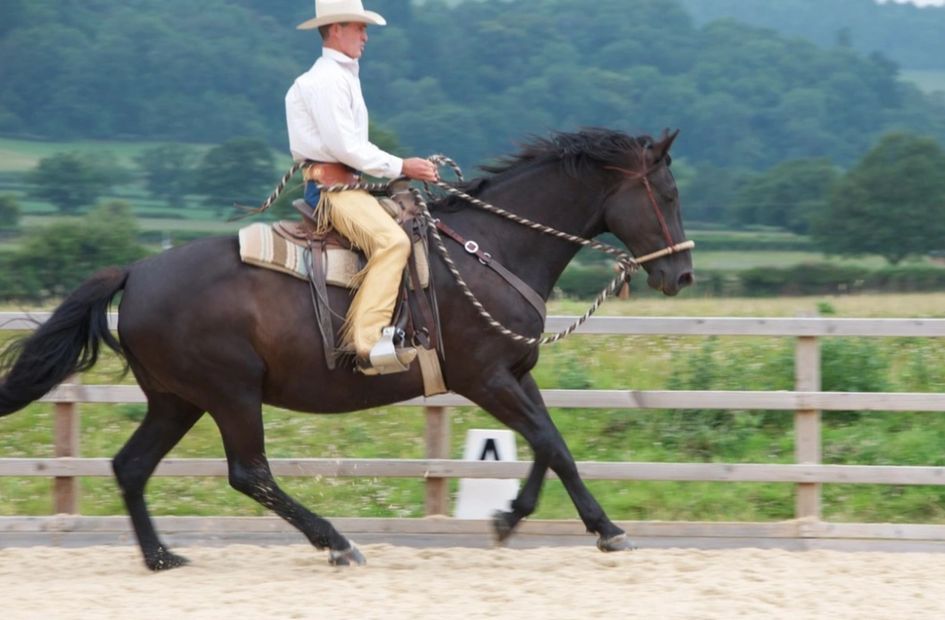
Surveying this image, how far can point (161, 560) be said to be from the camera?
6.33m

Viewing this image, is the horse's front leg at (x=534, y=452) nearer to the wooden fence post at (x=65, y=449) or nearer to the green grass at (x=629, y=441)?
the green grass at (x=629, y=441)

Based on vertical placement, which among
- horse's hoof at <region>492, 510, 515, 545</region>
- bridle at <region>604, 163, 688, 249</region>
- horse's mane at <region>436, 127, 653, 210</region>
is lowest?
horse's hoof at <region>492, 510, 515, 545</region>

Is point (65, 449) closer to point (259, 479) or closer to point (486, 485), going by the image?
point (259, 479)

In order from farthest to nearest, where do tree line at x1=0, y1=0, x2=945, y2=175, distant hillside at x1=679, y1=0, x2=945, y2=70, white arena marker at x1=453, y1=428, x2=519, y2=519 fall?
1. distant hillside at x1=679, y1=0, x2=945, y2=70
2. tree line at x1=0, y1=0, x2=945, y2=175
3. white arena marker at x1=453, y1=428, x2=519, y2=519

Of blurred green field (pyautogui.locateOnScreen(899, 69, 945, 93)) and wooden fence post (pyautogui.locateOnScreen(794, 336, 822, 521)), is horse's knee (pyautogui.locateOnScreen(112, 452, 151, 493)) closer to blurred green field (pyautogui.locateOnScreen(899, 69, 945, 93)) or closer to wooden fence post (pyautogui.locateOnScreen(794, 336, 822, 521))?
wooden fence post (pyautogui.locateOnScreen(794, 336, 822, 521))

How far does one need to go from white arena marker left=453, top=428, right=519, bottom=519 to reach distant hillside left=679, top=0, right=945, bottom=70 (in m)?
66.8

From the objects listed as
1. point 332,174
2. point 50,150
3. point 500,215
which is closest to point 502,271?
point 500,215

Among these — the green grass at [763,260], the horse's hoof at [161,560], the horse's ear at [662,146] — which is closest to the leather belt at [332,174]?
the horse's ear at [662,146]

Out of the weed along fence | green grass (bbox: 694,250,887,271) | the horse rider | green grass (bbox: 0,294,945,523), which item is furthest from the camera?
green grass (bbox: 694,250,887,271)

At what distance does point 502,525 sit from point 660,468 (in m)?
1.11

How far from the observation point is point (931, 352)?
33.2ft

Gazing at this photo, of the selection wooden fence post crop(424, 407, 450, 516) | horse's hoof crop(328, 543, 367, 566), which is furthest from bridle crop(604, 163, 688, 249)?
horse's hoof crop(328, 543, 367, 566)

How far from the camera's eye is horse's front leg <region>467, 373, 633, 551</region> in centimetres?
627

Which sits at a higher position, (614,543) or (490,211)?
(490,211)
